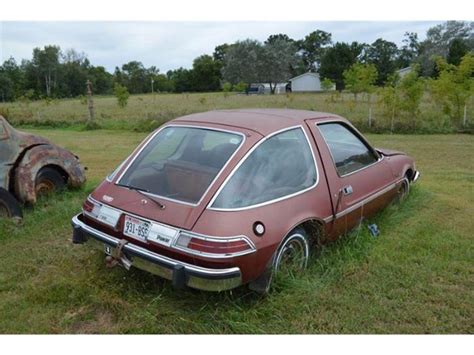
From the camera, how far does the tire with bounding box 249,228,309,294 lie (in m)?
2.84

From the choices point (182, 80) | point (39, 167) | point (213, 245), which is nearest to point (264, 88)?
Answer: point (182, 80)

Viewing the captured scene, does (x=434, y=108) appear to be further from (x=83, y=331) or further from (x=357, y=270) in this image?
(x=83, y=331)

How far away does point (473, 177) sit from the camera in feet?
22.5

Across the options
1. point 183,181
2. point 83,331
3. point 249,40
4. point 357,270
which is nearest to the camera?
point 83,331

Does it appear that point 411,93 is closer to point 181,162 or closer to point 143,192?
point 181,162

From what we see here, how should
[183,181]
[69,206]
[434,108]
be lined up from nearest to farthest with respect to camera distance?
1. [183,181]
2. [69,206]
3. [434,108]

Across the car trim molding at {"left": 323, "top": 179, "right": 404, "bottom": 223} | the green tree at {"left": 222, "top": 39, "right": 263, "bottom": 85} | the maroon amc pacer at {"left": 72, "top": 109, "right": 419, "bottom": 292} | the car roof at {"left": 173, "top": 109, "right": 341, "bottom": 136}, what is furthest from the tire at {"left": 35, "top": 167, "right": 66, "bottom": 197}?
the green tree at {"left": 222, "top": 39, "right": 263, "bottom": 85}

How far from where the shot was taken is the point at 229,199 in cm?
276

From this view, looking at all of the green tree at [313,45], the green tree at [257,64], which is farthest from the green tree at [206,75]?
the green tree at [313,45]

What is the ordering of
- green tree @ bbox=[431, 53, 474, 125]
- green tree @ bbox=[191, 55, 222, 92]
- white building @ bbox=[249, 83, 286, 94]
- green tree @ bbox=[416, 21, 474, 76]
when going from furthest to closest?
green tree @ bbox=[191, 55, 222, 92] < white building @ bbox=[249, 83, 286, 94] < green tree @ bbox=[416, 21, 474, 76] < green tree @ bbox=[431, 53, 474, 125]

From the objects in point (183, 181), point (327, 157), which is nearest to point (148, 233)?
point (183, 181)

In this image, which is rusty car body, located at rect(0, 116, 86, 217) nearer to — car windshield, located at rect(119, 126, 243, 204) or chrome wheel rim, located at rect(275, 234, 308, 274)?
car windshield, located at rect(119, 126, 243, 204)

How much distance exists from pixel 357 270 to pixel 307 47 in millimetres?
83369

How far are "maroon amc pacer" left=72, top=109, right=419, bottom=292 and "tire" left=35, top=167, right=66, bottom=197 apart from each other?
2.46 meters
